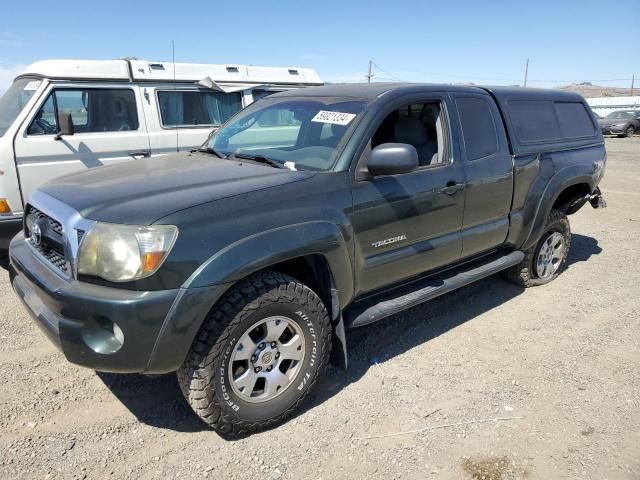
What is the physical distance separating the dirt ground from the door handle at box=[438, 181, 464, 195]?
A: 3.85 ft

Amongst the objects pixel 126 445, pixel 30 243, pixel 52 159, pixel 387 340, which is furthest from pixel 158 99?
pixel 126 445

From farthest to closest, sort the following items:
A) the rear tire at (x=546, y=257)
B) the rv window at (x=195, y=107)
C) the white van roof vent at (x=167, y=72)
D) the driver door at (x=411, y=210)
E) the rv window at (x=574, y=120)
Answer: the rv window at (x=195, y=107) → the white van roof vent at (x=167, y=72) → the rv window at (x=574, y=120) → the rear tire at (x=546, y=257) → the driver door at (x=411, y=210)

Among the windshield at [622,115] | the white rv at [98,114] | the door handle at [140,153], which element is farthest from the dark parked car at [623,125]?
the door handle at [140,153]

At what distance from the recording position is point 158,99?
Answer: 6.57m

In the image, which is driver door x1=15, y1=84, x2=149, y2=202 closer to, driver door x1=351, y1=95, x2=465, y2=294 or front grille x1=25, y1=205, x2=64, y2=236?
front grille x1=25, y1=205, x2=64, y2=236

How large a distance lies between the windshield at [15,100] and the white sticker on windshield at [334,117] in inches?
156

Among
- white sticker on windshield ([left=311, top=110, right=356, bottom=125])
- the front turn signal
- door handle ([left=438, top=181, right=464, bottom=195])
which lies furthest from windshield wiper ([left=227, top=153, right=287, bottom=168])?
the front turn signal

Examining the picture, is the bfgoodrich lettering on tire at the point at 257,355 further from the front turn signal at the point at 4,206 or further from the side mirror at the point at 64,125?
the side mirror at the point at 64,125

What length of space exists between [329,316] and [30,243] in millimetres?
1849

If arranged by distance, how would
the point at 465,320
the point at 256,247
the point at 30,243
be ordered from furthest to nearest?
the point at 465,320 → the point at 30,243 → the point at 256,247

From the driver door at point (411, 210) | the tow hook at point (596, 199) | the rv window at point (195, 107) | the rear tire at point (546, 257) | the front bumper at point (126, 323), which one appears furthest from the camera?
the rv window at point (195, 107)

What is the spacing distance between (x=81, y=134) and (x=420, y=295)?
14.8 ft

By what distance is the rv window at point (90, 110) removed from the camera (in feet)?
18.6

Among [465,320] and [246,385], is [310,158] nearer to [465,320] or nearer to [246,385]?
[246,385]
